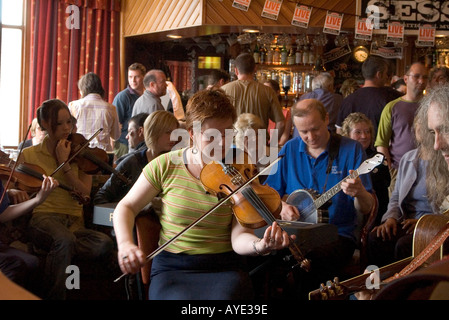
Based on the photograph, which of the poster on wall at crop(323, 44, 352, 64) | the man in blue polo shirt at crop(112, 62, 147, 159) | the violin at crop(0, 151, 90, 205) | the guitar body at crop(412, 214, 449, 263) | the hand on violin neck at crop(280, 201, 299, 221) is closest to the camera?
the guitar body at crop(412, 214, 449, 263)

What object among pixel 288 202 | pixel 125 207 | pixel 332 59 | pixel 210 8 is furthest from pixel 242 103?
pixel 332 59

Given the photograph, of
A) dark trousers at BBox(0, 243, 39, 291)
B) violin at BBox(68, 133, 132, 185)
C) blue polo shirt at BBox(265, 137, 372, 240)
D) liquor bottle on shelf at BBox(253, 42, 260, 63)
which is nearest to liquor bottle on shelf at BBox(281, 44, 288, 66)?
liquor bottle on shelf at BBox(253, 42, 260, 63)

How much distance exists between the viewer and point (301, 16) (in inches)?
272

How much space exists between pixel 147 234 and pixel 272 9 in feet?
16.5

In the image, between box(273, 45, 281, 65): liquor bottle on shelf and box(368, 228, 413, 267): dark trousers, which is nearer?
box(368, 228, 413, 267): dark trousers

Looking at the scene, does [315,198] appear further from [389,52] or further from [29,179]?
[389,52]

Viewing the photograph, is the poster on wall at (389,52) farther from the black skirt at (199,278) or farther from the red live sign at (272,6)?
the black skirt at (199,278)

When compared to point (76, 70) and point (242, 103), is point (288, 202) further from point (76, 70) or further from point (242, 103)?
point (76, 70)

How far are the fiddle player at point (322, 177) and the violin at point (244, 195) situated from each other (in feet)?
2.03

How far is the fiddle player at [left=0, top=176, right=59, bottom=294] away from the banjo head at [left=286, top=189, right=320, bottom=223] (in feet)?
3.88

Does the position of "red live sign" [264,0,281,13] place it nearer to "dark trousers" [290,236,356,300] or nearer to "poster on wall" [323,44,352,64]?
"poster on wall" [323,44,352,64]

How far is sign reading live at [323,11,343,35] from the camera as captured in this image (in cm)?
697
